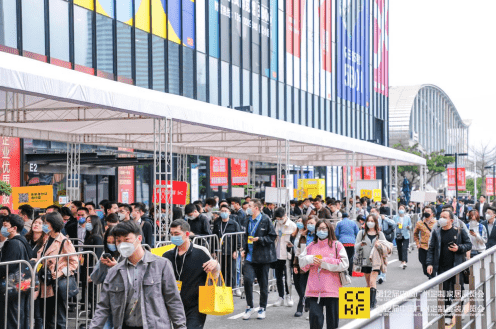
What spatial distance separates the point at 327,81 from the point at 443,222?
3482 centimetres

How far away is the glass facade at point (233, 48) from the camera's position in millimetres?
21359

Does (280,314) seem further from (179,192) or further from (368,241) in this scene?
(179,192)

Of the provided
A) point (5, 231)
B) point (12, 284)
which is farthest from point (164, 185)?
point (12, 284)

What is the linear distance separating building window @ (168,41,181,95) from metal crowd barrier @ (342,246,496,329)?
20.4 meters

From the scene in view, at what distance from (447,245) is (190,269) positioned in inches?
221

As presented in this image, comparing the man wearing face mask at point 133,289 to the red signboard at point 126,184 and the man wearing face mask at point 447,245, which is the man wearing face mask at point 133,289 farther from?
the red signboard at point 126,184

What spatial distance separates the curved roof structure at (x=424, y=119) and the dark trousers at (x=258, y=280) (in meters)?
80.9

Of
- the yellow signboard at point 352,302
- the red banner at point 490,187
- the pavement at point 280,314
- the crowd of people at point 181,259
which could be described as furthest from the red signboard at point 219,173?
Answer: the red banner at point 490,187

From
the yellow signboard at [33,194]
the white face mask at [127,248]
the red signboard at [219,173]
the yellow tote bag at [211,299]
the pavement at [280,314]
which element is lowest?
the pavement at [280,314]

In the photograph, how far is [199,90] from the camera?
29672 mm

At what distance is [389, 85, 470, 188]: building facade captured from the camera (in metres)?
91.5

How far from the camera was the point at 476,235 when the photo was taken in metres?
12.1

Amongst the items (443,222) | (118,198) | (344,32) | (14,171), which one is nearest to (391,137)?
(344,32)

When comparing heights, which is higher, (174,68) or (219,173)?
(174,68)
